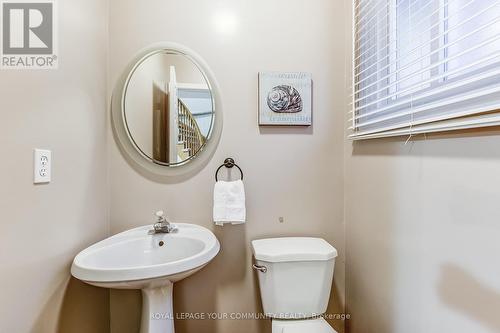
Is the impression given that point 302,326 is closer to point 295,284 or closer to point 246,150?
point 295,284

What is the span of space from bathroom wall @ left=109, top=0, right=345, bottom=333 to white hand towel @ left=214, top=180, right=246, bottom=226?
0.12 metres

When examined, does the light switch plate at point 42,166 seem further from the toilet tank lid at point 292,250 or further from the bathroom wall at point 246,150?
the toilet tank lid at point 292,250

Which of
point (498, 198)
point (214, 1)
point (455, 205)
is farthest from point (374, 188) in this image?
point (214, 1)

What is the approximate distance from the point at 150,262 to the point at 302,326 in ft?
2.59

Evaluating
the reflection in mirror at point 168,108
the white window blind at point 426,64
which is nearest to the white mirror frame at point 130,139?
the reflection in mirror at point 168,108

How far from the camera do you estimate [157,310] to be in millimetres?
1062

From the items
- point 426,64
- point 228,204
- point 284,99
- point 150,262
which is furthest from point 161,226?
point 426,64

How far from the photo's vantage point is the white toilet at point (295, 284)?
115cm

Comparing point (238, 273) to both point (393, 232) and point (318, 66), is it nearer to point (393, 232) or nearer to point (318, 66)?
point (393, 232)

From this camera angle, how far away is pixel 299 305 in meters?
1.17

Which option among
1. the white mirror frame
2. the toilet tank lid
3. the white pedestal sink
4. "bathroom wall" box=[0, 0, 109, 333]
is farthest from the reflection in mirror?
the toilet tank lid

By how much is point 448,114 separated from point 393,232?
51 cm

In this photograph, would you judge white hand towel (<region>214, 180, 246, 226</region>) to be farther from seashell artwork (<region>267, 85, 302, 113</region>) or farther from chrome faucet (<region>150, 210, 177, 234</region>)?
seashell artwork (<region>267, 85, 302, 113</region>)

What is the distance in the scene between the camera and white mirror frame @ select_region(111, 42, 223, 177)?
1.35 meters
